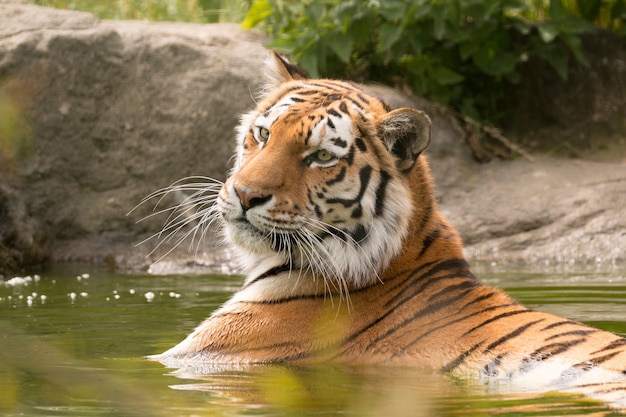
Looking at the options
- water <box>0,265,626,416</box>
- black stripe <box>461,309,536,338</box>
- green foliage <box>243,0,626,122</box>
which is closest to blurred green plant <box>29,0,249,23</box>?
green foliage <box>243,0,626,122</box>

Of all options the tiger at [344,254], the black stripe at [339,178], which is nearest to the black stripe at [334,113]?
the tiger at [344,254]

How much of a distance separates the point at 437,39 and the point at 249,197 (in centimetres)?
549

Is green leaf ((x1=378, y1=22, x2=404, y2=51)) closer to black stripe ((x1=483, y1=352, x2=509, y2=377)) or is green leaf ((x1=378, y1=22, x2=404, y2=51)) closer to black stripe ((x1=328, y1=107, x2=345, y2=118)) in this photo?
black stripe ((x1=328, y1=107, x2=345, y2=118))

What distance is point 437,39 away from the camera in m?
9.20

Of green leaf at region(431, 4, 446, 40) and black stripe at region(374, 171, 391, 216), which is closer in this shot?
black stripe at region(374, 171, 391, 216)

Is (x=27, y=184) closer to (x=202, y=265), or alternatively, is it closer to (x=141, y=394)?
(x=202, y=265)

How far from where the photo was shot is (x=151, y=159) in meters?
8.76

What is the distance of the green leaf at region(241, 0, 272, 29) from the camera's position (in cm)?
922

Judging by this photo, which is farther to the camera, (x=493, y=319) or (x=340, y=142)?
(x=340, y=142)

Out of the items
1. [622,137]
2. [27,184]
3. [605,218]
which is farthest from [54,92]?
[622,137]

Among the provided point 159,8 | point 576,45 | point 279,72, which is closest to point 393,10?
point 576,45

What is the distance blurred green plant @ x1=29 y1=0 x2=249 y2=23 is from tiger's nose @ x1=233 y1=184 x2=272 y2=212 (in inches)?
268

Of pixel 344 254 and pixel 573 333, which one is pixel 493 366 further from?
pixel 344 254

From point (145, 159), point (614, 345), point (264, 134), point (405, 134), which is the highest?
point (405, 134)
